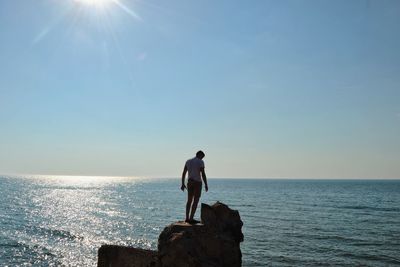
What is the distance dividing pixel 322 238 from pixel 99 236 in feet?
65.9

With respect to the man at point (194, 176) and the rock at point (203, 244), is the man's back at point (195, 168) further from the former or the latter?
the rock at point (203, 244)

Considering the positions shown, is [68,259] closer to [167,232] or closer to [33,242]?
[33,242]

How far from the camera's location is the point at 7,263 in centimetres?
2581

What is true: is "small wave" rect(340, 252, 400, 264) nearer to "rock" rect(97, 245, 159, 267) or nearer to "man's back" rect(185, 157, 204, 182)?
"man's back" rect(185, 157, 204, 182)

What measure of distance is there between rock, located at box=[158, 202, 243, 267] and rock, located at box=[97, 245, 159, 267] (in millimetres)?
1609

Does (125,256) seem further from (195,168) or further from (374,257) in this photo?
(374,257)

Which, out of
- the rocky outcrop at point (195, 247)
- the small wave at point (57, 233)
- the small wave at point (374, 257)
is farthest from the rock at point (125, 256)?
the small wave at point (57, 233)

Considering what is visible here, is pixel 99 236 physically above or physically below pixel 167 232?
below

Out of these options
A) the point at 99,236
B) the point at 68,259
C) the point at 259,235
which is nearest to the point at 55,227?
the point at 99,236

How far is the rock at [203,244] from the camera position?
1130cm

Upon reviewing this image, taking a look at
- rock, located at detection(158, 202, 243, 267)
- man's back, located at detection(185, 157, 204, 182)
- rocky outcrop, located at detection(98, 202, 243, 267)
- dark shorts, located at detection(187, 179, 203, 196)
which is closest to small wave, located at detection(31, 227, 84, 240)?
rocky outcrop, located at detection(98, 202, 243, 267)

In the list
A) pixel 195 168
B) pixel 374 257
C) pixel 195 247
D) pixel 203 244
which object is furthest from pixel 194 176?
pixel 374 257

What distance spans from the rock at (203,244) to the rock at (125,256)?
5.28 feet

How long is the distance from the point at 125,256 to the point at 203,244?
3797 millimetres
